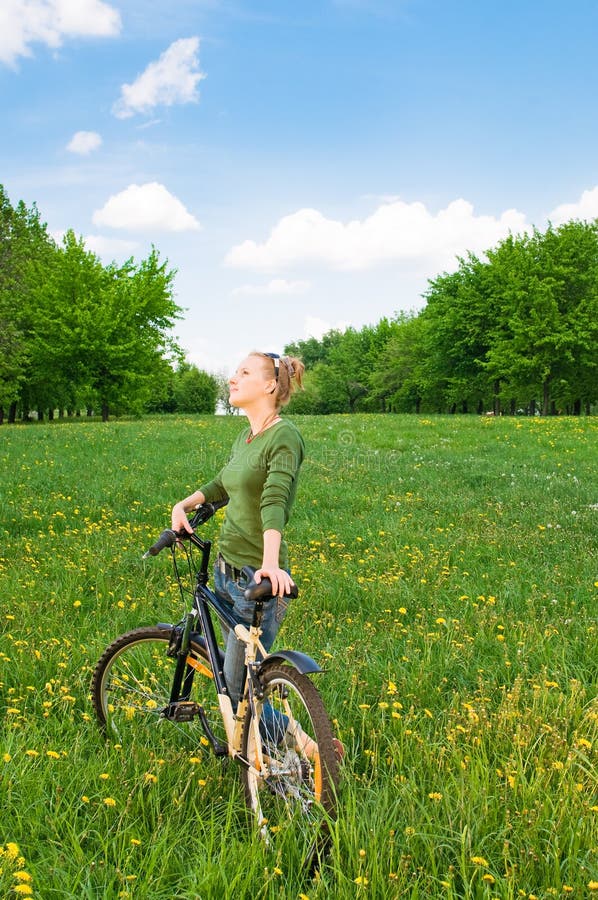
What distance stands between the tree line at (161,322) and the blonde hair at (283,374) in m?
29.4

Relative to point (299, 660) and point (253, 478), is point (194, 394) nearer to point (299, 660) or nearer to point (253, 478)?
point (253, 478)

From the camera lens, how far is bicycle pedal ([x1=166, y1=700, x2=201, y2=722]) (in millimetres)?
3381

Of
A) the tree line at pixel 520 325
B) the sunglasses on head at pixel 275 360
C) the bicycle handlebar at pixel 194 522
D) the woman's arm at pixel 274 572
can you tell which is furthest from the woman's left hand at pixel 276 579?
the tree line at pixel 520 325

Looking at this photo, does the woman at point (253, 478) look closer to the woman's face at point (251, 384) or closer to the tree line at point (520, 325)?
the woman's face at point (251, 384)

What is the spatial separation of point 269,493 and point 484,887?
5.50 feet

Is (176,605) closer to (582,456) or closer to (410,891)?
(410,891)

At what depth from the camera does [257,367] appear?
318cm

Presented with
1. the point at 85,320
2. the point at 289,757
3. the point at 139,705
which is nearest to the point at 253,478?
the point at 289,757

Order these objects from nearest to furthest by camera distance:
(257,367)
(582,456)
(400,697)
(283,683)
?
(283,683), (257,367), (400,697), (582,456)

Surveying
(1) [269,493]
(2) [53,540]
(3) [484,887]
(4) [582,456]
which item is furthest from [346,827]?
(4) [582,456]

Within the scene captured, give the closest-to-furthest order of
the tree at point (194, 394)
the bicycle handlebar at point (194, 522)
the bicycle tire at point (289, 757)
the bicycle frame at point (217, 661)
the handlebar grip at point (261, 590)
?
the bicycle tire at point (289, 757) → the handlebar grip at point (261, 590) → the bicycle frame at point (217, 661) → the bicycle handlebar at point (194, 522) → the tree at point (194, 394)

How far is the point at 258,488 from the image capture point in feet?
10.2

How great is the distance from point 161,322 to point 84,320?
18.3 feet

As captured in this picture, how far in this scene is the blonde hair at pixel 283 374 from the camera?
10.4 feet
